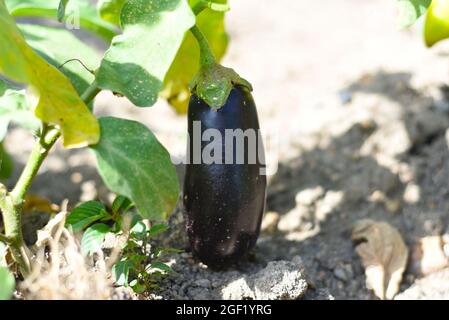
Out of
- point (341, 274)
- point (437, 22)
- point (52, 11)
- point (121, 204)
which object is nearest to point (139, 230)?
point (121, 204)

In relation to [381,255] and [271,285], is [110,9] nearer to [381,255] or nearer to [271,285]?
[271,285]

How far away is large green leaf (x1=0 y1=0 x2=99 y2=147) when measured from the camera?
1.18 metres

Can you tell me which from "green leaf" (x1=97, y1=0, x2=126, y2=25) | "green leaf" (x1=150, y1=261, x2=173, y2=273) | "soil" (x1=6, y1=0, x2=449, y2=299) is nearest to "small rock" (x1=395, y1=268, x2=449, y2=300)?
"soil" (x1=6, y1=0, x2=449, y2=299)

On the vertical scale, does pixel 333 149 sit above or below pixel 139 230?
below

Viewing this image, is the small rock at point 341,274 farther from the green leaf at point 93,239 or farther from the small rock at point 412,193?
the green leaf at point 93,239

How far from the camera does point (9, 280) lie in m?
1.09

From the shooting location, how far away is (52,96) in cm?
124

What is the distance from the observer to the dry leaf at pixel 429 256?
1639 millimetres

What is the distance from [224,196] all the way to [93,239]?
27 cm

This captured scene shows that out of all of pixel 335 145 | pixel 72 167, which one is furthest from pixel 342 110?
pixel 72 167

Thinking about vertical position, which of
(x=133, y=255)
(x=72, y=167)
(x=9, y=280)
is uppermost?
(x=9, y=280)
